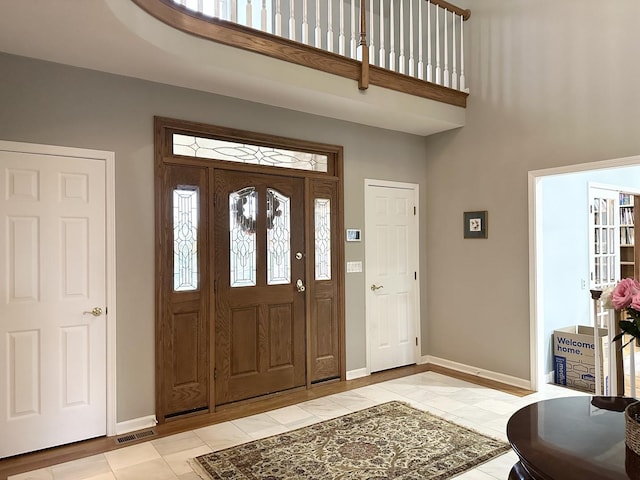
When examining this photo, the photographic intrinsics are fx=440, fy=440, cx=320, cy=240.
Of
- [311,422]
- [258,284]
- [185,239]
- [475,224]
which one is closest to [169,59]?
[185,239]

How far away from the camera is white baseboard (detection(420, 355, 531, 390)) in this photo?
425cm

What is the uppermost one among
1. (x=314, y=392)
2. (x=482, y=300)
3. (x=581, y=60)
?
(x=581, y=60)

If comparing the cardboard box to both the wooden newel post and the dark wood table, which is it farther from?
the wooden newel post

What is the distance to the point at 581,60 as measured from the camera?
3.77 meters

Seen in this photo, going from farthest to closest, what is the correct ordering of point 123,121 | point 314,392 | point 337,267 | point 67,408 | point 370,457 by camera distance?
point 337,267 → point 314,392 → point 123,121 → point 67,408 → point 370,457

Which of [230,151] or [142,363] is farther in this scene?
[230,151]

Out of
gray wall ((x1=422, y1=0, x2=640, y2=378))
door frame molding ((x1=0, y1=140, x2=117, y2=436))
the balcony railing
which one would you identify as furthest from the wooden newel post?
door frame molding ((x1=0, y1=140, x2=117, y2=436))

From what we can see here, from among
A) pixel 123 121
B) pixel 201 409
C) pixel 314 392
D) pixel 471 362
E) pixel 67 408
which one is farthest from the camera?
pixel 471 362

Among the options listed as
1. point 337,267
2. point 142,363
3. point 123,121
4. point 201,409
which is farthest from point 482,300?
point 123,121

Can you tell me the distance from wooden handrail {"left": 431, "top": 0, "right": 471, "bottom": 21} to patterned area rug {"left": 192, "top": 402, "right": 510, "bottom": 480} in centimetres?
388

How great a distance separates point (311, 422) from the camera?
3434mm

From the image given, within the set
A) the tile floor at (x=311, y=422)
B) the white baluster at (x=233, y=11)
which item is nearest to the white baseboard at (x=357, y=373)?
the tile floor at (x=311, y=422)

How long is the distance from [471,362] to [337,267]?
1801 millimetres

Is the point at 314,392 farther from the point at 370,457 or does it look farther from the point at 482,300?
the point at 482,300
